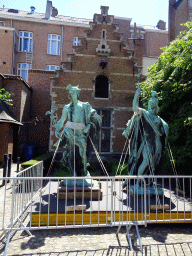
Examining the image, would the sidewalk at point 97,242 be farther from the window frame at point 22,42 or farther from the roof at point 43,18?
the roof at point 43,18

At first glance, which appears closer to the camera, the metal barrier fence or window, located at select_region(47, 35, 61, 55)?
the metal barrier fence

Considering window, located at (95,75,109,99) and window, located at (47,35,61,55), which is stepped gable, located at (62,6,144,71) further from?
window, located at (47,35,61,55)

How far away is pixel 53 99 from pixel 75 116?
9373mm

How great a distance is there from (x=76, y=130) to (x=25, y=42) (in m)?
21.5

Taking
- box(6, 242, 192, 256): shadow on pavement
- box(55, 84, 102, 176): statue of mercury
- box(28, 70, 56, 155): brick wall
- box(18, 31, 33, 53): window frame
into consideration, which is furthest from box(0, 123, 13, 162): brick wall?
box(18, 31, 33, 53): window frame

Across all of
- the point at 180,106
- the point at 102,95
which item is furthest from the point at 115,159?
the point at 180,106

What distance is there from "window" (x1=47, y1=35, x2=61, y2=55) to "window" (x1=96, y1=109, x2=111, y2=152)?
12.6 m

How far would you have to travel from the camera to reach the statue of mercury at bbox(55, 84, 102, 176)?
19.7ft

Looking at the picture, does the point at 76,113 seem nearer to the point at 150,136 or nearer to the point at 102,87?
the point at 150,136

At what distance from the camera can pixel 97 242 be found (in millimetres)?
4133

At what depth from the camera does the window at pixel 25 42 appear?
78.3ft

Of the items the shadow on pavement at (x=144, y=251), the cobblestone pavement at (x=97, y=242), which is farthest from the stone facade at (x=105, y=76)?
the shadow on pavement at (x=144, y=251)

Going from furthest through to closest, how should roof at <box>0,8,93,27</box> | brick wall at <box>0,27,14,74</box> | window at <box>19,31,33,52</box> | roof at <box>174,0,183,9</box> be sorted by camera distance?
window at <box>19,31,33,52</box> → roof at <box>0,8,93,27</box> → brick wall at <box>0,27,14,74</box> → roof at <box>174,0,183,9</box>

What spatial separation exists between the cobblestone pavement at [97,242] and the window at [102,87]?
11.7m
